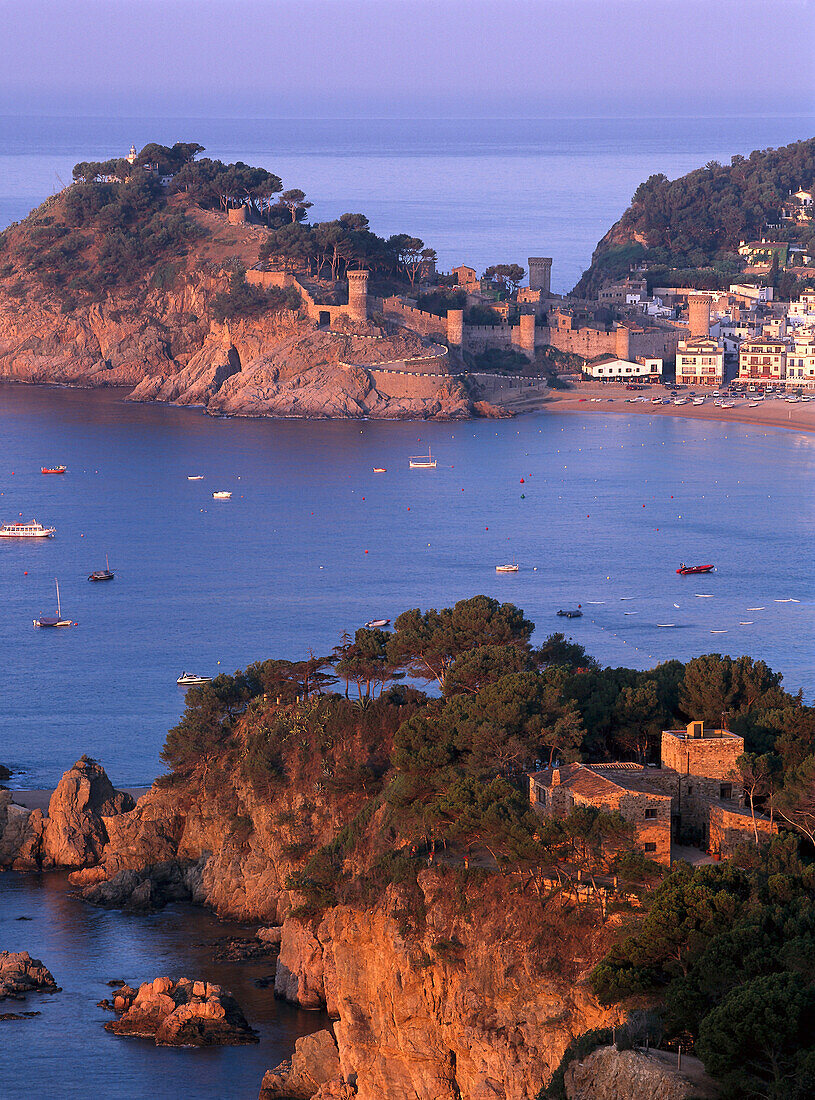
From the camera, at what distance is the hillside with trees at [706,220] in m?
95.4

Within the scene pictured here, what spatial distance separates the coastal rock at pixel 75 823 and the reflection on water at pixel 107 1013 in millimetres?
741

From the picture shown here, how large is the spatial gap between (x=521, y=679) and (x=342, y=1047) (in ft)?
16.6

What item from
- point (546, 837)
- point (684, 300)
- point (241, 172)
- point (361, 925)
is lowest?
point (361, 925)

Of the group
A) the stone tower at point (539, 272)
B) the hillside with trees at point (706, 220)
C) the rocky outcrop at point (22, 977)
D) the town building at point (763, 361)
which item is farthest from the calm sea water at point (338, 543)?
the hillside with trees at point (706, 220)

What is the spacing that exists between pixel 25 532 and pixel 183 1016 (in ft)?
110

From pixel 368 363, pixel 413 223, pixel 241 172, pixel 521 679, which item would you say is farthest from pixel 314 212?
pixel 521 679

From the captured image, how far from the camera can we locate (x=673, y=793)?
1902 cm

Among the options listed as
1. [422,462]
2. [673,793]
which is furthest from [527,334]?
[673,793]

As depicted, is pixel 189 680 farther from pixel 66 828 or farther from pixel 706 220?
pixel 706 220

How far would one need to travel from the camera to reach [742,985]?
14.0m

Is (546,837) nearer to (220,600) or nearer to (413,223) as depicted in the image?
(220,600)

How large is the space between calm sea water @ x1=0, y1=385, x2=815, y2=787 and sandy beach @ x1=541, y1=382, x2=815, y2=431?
1335 millimetres

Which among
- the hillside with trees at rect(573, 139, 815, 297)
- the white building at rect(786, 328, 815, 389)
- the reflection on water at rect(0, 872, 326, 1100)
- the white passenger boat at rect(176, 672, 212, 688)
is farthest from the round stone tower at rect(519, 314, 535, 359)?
the reflection on water at rect(0, 872, 326, 1100)

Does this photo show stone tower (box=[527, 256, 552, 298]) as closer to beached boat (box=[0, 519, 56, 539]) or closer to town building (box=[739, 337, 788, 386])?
town building (box=[739, 337, 788, 386])
